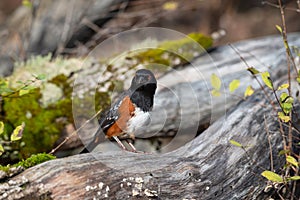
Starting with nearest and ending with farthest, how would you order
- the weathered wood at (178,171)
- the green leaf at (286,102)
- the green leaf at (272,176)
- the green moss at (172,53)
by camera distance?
the green leaf at (272,176) → the weathered wood at (178,171) → the green leaf at (286,102) → the green moss at (172,53)

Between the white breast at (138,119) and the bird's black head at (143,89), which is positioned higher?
the bird's black head at (143,89)

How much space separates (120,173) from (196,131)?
69.8 inches

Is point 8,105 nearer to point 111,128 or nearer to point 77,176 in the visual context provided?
point 111,128

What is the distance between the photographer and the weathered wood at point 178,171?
2945mm

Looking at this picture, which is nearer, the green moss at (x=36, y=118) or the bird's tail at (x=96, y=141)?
the bird's tail at (x=96, y=141)

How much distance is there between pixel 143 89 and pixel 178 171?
80 centimetres

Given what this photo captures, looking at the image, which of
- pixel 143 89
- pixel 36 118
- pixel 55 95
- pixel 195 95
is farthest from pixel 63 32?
pixel 143 89

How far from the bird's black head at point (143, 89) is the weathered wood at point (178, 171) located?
0.48 m

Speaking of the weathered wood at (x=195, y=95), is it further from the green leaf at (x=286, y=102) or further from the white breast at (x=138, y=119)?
the green leaf at (x=286, y=102)

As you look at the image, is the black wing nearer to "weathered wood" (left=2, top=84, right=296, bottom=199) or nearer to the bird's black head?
the bird's black head

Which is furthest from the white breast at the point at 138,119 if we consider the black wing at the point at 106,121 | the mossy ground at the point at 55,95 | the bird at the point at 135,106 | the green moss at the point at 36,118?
the green moss at the point at 36,118

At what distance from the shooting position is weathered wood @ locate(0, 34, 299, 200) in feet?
9.66

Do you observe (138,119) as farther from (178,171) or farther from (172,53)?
(172,53)

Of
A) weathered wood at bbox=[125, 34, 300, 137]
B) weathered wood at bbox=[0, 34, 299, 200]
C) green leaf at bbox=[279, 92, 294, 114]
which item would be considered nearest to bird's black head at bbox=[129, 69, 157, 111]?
weathered wood at bbox=[0, 34, 299, 200]
